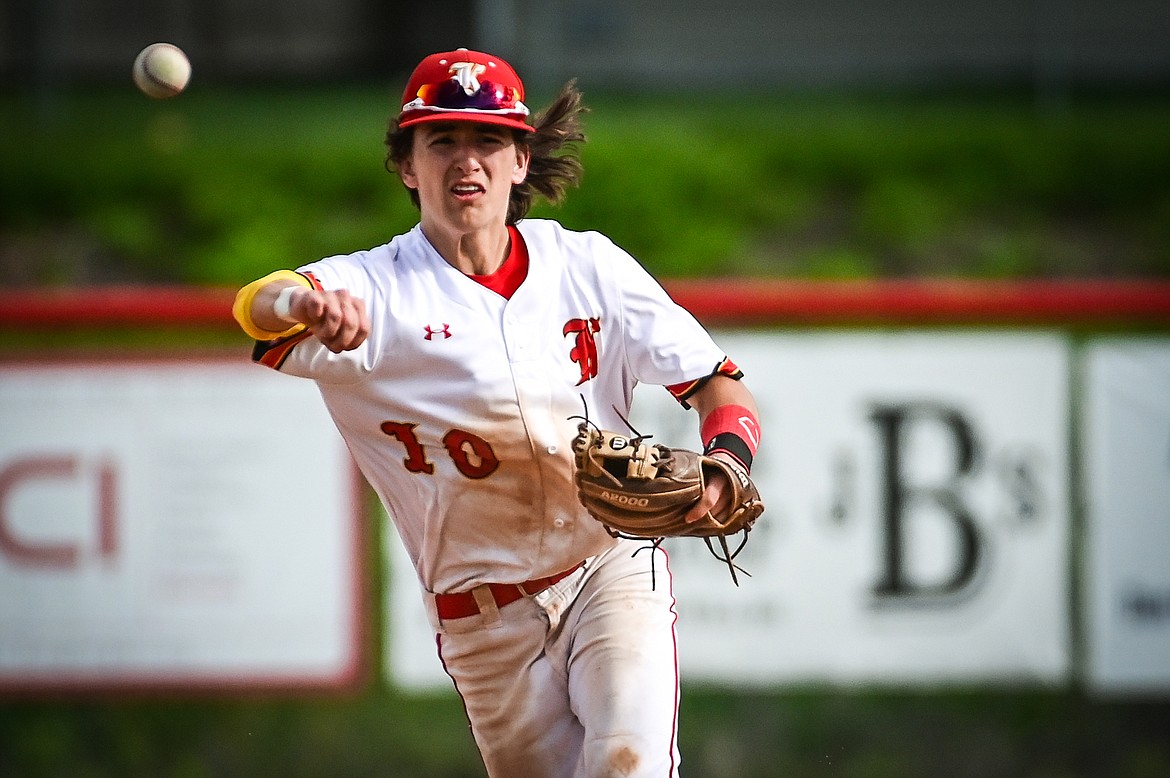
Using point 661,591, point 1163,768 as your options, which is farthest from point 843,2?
point 661,591

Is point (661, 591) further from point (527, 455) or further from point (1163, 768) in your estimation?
point (1163, 768)

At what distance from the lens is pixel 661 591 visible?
3.65 meters

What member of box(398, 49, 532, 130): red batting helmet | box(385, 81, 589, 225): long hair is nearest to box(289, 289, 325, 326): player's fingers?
box(398, 49, 532, 130): red batting helmet

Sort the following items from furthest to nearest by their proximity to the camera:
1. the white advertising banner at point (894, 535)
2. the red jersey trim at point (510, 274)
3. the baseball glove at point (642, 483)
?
the white advertising banner at point (894, 535), the red jersey trim at point (510, 274), the baseball glove at point (642, 483)

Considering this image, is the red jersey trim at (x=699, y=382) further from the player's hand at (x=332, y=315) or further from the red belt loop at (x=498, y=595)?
the player's hand at (x=332, y=315)

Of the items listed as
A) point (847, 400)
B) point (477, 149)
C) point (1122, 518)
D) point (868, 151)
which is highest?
point (868, 151)

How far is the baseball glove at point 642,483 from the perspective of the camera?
321 cm

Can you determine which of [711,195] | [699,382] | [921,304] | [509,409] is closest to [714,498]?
[699,382]

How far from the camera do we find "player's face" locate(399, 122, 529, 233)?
11.0 feet

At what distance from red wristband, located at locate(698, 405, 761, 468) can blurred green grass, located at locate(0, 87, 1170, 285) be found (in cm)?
401

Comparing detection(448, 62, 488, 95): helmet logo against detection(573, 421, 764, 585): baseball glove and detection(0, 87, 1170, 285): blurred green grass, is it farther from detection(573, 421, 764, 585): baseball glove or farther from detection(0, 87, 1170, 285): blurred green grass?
detection(0, 87, 1170, 285): blurred green grass

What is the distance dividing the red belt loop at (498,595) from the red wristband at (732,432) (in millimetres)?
427

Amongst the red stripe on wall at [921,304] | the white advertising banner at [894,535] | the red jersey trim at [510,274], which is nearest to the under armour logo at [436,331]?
the red jersey trim at [510,274]

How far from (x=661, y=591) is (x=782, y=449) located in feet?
9.73
